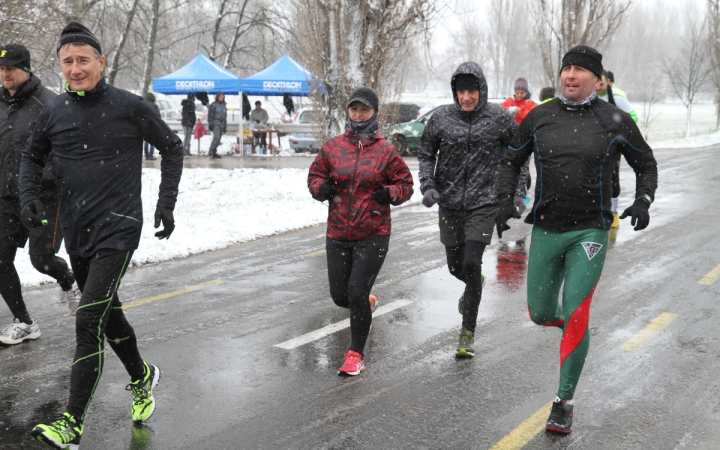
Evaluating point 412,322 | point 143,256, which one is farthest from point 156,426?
point 143,256

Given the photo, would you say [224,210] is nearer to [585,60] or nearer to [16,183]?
[16,183]

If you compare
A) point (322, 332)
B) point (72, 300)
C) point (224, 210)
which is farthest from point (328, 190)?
point (224, 210)

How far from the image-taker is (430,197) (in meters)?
5.60

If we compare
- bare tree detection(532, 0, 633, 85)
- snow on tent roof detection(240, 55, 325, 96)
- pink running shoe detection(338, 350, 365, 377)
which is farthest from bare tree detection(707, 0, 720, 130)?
pink running shoe detection(338, 350, 365, 377)

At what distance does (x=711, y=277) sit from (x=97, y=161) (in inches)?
264

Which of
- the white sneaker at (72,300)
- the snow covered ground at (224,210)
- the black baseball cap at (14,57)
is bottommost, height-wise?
the snow covered ground at (224,210)

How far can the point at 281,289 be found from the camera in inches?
305

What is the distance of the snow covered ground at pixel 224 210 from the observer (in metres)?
9.57

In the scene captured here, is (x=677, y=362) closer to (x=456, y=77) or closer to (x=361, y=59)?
(x=456, y=77)

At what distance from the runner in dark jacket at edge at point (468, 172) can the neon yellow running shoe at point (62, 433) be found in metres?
2.77

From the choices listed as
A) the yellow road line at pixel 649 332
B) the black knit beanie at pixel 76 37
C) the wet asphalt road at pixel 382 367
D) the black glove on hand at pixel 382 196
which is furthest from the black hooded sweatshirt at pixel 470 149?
the black knit beanie at pixel 76 37

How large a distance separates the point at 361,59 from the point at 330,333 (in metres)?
9.36

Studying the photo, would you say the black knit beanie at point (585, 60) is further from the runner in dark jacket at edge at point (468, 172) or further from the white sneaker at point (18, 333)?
the white sneaker at point (18, 333)

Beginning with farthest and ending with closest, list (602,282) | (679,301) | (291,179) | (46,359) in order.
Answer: (291,179)
(602,282)
(679,301)
(46,359)
